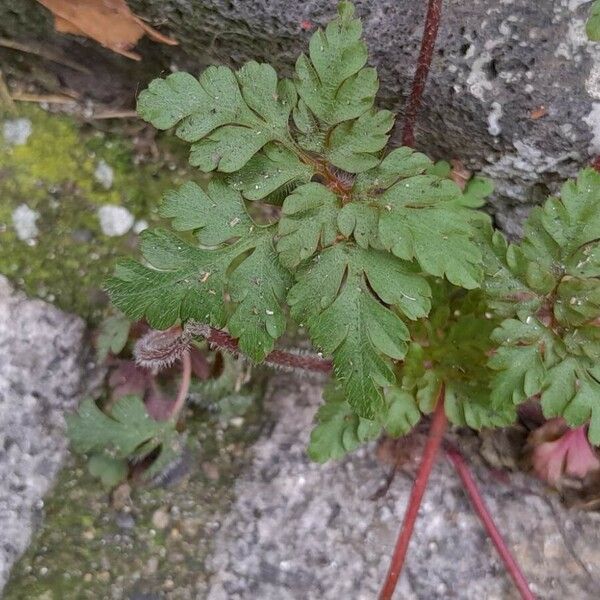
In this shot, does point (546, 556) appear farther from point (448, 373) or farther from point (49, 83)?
point (49, 83)

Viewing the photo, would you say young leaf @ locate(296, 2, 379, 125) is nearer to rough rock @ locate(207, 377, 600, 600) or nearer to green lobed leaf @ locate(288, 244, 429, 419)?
green lobed leaf @ locate(288, 244, 429, 419)

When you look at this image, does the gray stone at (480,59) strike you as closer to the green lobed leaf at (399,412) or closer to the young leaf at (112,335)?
the green lobed leaf at (399,412)

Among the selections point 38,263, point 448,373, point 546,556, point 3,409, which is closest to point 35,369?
point 3,409

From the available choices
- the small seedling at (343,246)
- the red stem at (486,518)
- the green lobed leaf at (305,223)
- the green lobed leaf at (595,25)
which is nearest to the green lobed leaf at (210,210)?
the small seedling at (343,246)

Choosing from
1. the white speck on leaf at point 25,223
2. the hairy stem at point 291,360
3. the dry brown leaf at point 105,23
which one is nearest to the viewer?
the hairy stem at point 291,360

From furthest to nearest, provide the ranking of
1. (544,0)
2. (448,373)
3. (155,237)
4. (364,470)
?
(364,470) < (448,373) < (544,0) < (155,237)

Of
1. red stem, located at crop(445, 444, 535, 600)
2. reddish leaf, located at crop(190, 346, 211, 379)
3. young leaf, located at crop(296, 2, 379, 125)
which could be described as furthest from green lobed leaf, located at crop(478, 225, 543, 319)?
reddish leaf, located at crop(190, 346, 211, 379)
